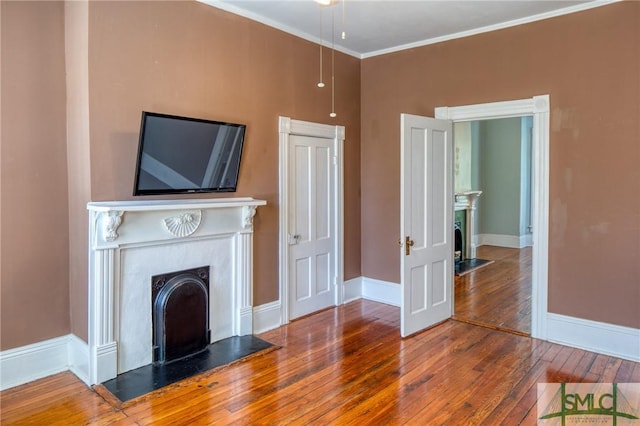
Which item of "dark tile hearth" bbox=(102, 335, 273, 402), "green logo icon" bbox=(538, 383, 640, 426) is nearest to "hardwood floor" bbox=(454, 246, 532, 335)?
"green logo icon" bbox=(538, 383, 640, 426)

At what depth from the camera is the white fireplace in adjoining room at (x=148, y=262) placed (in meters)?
3.01

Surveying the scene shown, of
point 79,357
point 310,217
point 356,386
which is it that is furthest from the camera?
point 310,217

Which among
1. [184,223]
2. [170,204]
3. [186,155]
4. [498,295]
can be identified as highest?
[186,155]

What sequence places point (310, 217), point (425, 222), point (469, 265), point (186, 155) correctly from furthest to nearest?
point (469, 265) → point (310, 217) → point (425, 222) → point (186, 155)

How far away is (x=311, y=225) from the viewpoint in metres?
4.64

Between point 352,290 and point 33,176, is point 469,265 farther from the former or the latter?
point 33,176

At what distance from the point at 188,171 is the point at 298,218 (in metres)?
1.39

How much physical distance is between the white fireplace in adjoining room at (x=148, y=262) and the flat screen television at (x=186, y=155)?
0.51 feet

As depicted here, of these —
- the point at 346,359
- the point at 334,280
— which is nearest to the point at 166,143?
the point at 346,359

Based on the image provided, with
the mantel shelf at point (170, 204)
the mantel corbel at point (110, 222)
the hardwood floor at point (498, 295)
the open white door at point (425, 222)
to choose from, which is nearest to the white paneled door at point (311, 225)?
the mantel shelf at point (170, 204)

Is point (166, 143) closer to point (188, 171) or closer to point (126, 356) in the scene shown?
point (188, 171)

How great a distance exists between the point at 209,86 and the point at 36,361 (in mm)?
2490

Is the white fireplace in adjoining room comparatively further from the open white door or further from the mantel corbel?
the open white door

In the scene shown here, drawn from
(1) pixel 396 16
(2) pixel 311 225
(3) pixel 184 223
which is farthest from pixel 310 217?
(1) pixel 396 16
